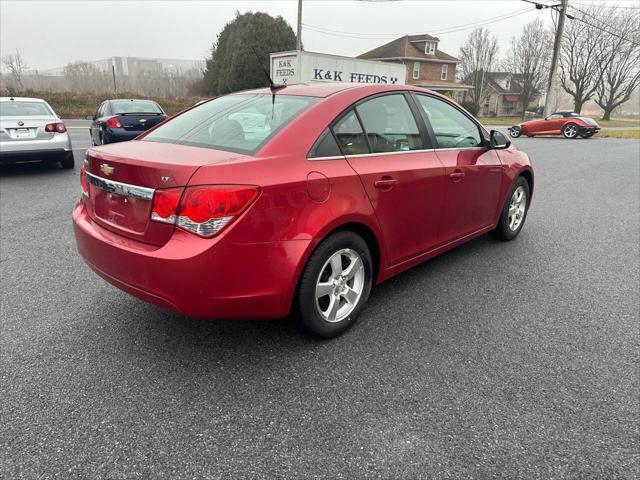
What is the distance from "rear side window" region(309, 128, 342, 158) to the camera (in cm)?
269

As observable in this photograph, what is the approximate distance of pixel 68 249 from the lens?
4516 millimetres

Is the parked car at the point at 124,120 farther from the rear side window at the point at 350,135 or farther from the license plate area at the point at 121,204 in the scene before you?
the rear side window at the point at 350,135

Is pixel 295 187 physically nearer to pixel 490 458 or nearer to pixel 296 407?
pixel 296 407

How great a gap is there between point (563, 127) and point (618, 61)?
1438 inches

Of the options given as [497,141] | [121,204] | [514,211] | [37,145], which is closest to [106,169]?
[121,204]

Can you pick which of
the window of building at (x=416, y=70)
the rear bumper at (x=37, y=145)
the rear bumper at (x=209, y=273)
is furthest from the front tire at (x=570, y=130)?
the window of building at (x=416, y=70)

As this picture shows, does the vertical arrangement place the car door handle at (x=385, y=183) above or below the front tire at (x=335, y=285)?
above

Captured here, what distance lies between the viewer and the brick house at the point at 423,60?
50.2m

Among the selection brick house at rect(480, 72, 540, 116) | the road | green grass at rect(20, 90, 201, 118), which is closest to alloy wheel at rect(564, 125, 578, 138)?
the road

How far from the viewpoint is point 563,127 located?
21922 mm

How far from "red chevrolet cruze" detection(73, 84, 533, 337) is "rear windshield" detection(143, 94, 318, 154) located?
0.6 inches

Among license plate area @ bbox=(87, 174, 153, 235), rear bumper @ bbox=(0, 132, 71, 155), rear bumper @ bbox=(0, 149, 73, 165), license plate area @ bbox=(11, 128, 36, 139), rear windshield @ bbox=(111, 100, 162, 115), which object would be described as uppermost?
rear windshield @ bbox=(111, 100, 162, 115)

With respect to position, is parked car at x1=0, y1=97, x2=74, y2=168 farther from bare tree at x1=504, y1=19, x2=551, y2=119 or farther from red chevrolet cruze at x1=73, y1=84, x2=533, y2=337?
bare tree at x1=504, y1=19, x2=551, y2=119

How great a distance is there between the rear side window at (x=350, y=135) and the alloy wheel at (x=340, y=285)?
0.65m
